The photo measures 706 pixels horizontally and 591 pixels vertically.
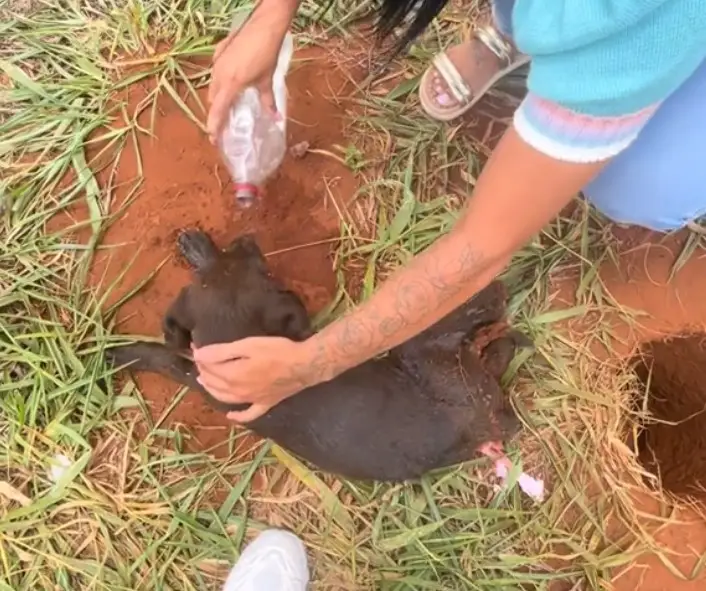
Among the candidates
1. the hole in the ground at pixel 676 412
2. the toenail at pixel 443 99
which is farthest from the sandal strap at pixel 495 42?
the hole in the ground at pixel 676 412

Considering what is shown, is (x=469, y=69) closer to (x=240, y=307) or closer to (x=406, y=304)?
(x=240, y=307)

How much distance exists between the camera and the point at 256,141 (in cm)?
192

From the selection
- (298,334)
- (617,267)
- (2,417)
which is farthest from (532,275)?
(2,417)

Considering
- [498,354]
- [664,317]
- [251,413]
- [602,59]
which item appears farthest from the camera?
[664,317]

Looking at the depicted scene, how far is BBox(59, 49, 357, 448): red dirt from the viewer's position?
200 centimetres

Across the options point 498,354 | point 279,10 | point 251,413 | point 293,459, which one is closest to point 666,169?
point 498,354

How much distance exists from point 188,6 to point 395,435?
4.01 feet

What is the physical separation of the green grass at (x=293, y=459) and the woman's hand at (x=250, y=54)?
482 mm

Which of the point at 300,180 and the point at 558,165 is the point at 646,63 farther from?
the point at 300,180

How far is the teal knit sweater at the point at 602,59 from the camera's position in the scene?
Result: 0.84m

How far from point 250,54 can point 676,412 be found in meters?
1.21

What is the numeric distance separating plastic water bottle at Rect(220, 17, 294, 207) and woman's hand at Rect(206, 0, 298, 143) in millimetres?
133

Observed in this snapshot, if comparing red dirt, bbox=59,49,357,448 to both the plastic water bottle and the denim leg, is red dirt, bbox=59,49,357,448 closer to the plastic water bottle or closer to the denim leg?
the plastic water bottle

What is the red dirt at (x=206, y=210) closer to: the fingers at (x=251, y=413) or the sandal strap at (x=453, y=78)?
the sandal strap at (x=453, y=78)
